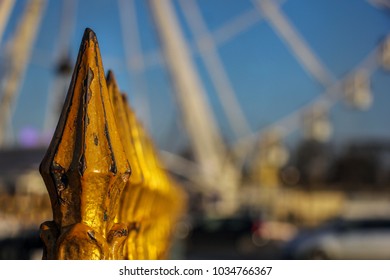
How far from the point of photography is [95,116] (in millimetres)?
1848

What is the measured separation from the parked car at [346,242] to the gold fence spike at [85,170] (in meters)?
12.1

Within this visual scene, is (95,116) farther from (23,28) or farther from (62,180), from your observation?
(23,28)

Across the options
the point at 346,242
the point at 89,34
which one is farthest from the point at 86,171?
the point at 346,242

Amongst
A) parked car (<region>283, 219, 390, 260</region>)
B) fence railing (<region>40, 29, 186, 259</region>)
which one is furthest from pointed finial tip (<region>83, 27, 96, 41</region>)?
parked car (<region>283, 219, 390, 260</region>)

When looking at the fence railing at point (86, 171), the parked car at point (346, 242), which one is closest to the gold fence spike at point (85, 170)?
the fence railing at point (86, 171)

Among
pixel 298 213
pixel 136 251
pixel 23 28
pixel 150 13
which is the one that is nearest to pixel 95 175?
pixel 136 251

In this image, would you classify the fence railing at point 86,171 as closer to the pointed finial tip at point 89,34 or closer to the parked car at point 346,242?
the pointed finial tip at point 89,34

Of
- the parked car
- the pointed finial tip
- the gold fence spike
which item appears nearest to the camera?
the gold fence spike

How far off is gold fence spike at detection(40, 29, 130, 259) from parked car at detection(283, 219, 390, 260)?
12.1 metres

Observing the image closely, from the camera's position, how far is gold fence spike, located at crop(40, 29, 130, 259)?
179cm

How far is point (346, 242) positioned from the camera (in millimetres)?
14383

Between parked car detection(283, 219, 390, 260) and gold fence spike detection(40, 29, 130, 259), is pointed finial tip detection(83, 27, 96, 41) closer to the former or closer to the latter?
gold fence spike detection(40, 29, 130, 259)

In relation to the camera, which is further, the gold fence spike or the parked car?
the parked car

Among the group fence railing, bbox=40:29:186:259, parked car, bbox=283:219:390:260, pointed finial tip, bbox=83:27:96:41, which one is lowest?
fence railing, bbox=40:29:186:259
